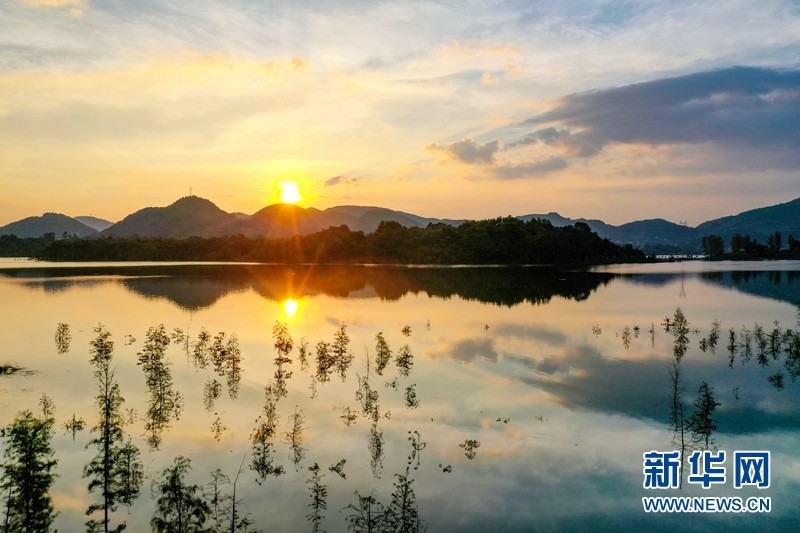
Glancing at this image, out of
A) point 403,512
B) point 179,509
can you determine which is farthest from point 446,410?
point 179,509

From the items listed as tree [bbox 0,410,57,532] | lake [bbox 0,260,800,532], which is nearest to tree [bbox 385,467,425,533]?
lake [bbox 0,260,800,532]

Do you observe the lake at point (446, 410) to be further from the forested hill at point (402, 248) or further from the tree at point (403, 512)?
the forested hill at point (402, 248)

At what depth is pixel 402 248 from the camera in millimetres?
139750

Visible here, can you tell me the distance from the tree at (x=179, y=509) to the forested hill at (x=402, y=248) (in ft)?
386

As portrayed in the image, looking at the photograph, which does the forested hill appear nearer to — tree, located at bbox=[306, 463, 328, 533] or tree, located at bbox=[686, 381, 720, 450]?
tree, located at bbox=[686, 381, 720, 450]

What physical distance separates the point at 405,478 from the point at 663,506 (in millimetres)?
6422

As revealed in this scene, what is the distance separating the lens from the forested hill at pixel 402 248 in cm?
13288

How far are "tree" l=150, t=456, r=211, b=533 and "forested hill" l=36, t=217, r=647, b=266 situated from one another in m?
118

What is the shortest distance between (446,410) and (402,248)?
120348 mm

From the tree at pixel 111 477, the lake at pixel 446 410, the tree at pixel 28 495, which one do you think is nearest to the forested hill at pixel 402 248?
the lake at pixel 446 410

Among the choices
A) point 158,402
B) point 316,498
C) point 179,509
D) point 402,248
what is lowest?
point 316,498

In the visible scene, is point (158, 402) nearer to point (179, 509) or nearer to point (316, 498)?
point (179, 509)

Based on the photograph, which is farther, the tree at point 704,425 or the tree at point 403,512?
the tree at point 704,425

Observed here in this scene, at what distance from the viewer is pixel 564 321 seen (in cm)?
3972
